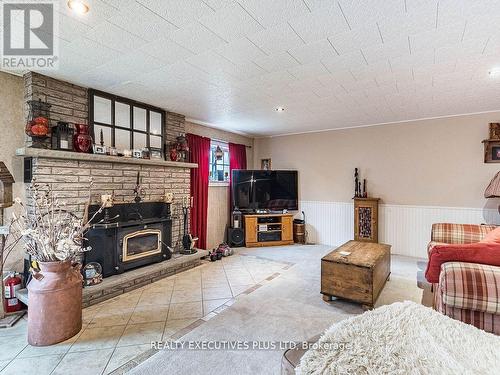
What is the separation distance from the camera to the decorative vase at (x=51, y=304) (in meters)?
2.03

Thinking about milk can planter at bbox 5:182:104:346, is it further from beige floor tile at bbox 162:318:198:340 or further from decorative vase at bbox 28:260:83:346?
beige floor tile at bbox 162:318:198:340

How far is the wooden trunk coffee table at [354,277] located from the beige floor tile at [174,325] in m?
1.39

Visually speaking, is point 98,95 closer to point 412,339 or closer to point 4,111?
point 4,111

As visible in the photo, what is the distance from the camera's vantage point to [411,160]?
463cm

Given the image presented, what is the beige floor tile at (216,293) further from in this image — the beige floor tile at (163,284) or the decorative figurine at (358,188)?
the decorative figurine at (358,188)

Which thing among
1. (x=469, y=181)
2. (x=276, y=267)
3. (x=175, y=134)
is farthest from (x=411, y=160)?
(x=175, y=134)

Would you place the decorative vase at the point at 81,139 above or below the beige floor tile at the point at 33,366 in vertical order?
above

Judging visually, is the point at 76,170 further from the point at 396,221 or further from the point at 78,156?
the point at 396,221

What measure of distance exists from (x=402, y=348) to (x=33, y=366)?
2277 millimetres

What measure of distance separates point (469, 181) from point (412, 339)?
4388 millimetres

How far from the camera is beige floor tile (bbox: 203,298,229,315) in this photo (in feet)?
8.56

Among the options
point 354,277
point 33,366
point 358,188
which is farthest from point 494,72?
point 33,366

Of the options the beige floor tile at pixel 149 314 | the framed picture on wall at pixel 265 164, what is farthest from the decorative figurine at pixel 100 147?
the framed picture on wall at pixel 265 164

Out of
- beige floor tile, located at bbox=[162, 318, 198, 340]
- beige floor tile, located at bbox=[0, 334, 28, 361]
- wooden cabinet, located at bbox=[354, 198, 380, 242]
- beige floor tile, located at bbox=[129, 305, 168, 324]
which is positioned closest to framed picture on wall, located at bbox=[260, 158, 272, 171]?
wooden cabinet, located at bbox=[354, 198, 380, 242]
